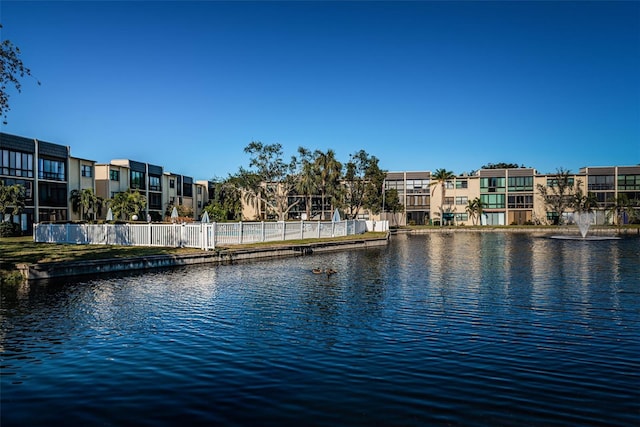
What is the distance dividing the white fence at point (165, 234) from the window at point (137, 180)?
3559 centimetres

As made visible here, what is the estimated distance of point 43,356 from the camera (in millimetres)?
8727

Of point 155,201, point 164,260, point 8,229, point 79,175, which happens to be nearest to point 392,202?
point 155,201

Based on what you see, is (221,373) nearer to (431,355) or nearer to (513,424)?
(431,355)

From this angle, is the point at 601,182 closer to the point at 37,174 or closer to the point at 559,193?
the point at 559,193

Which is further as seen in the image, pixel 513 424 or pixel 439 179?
pixel 439 179

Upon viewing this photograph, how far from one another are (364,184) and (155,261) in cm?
5303

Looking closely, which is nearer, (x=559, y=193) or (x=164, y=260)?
(x=164, y=260)

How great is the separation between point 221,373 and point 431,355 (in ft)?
12.4

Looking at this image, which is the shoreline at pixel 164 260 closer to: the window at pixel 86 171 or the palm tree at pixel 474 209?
the window at pixel 86 171

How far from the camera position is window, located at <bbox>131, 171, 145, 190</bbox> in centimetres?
6819

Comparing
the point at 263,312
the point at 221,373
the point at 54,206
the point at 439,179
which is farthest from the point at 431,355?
the point at 439,179

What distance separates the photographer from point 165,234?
28.7 metres

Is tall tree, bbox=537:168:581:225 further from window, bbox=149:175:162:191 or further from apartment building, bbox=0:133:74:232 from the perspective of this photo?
apartment building, bbox=0:133:74:232

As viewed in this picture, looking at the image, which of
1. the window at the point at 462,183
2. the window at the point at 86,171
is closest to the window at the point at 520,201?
the window at the point at 462,183
